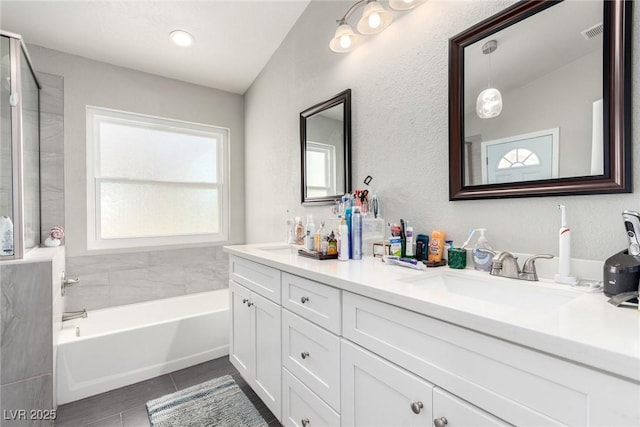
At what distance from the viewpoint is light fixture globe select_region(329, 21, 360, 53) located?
5.24ft

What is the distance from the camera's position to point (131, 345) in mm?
1988

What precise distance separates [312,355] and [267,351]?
43 cm

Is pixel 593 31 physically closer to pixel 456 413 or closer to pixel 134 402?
pixel 456 413

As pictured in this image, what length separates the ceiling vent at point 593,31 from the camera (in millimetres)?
857

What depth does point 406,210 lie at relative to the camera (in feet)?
4.67

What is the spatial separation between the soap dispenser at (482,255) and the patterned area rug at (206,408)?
4.65 ft

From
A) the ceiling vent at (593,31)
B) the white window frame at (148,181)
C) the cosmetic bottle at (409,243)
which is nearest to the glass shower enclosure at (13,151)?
the white window frame at (148,181)

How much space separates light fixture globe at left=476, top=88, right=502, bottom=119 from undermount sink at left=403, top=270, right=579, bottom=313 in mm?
631

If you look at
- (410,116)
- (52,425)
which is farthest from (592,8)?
(52,425)

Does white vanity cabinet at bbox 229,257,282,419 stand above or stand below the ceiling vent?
below

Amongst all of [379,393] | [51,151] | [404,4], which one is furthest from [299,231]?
[51,151]

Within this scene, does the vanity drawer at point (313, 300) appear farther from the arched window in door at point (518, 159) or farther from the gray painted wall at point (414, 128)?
the arched window in door at point (518, 159)

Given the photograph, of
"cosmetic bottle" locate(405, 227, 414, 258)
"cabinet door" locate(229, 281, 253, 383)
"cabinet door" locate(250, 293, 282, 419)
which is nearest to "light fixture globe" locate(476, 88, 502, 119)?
"cosmetic bottle" locate(405, 227, 414, 258)

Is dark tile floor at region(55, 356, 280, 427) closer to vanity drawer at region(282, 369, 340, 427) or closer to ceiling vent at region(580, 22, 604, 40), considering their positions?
vanity drawer at region(282, 369, 340, 427)
